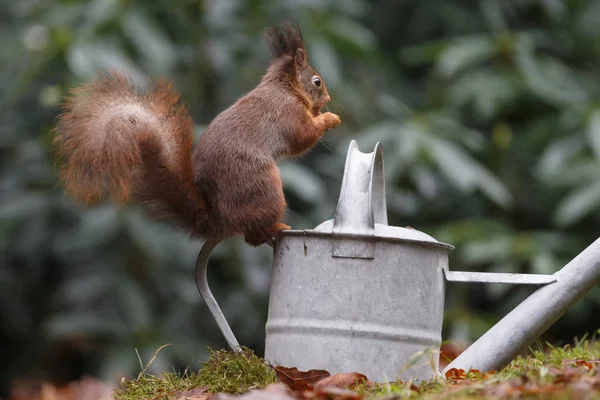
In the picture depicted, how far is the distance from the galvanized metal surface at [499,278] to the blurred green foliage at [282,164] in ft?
5.09

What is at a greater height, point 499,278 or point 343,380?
point 499,278

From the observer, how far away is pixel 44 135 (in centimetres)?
343

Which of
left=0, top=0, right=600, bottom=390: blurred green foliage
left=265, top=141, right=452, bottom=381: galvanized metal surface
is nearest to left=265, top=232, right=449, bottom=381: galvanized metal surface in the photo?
left=265, top=141, right=452, bottom=381: galvanized metal surface

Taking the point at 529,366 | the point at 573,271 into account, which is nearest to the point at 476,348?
the point at 529,366

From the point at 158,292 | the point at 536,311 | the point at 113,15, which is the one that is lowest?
the point at 158,292

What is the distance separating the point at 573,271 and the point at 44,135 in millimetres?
2367

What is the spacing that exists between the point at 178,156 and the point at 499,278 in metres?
0.62

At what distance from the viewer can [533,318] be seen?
5.23 feet

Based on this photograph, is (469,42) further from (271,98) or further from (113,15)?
(271,98)

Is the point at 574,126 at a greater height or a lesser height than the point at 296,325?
greater

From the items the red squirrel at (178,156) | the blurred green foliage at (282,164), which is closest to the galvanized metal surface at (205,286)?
the red squirrel at (178,156)

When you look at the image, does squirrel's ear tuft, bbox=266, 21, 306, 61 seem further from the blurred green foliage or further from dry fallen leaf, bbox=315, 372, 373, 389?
the blurred green foliage

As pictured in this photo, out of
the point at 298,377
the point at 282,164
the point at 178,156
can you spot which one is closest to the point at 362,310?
the point at 298,377

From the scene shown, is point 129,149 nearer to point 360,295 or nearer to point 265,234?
point 265,234
